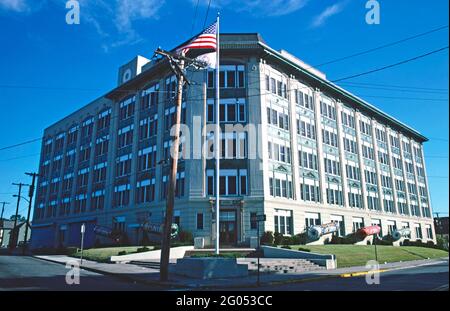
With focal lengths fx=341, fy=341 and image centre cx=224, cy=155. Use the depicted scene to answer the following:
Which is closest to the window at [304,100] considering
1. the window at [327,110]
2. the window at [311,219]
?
the window at [327,110]

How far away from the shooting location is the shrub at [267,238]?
29.0 metres

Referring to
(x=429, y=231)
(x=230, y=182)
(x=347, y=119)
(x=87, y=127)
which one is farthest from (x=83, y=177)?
(x=429, y=231)

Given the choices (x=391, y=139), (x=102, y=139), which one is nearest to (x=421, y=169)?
(x=391, y=139)

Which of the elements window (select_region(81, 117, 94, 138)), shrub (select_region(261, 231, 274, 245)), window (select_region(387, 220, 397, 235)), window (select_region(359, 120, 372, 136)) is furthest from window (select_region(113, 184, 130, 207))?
window (select_region(387, 220, 397, 235))

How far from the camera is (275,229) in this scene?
31906 mm

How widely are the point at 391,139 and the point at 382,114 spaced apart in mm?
5736

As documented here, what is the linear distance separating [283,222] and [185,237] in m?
9.67

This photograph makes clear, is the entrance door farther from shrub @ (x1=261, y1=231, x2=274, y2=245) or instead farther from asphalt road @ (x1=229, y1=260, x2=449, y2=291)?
asphalt road @ (x1=229, y1=260, x2=449, y2=291)

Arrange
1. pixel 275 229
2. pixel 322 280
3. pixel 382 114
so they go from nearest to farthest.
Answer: pixel 322 280 < pixel 275 229 < pixel 382 114

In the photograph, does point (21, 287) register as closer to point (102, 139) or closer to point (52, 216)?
point (102, 139)

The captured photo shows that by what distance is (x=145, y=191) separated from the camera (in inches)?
1460

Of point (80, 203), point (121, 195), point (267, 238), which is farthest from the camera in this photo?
point (80, 203)

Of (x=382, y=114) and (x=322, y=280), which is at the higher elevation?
(x=382, y=114)

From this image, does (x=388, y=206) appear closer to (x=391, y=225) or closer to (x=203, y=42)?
(x=391, y=225)
